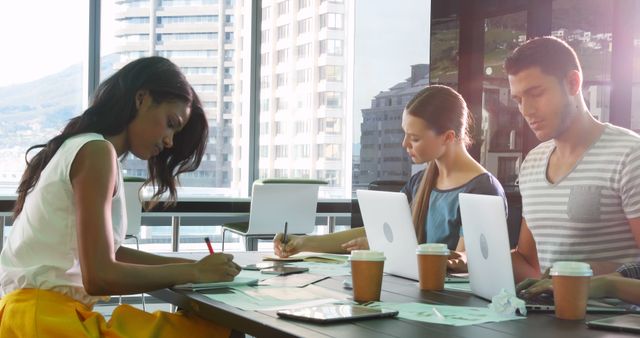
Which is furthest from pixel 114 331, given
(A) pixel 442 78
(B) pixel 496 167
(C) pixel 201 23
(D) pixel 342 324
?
(C) pixel 201 23

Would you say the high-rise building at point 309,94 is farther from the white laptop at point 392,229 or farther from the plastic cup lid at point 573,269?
the plastic cup lid at point 573,269

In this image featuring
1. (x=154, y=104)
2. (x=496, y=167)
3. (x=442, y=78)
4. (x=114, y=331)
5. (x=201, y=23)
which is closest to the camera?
(x=114, y=331)

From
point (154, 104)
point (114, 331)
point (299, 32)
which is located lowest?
point (114, 331)

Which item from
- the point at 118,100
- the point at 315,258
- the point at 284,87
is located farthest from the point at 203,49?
the point at 118,100

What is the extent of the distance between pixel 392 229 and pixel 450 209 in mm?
555

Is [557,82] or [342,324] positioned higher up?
[557,82]

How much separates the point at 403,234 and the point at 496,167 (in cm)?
238

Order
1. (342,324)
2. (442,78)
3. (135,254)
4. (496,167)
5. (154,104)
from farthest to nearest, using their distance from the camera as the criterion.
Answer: (442,78), (496,167), (135,254), (154,104), (342,324)

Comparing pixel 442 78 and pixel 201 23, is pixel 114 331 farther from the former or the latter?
pixel 201 23

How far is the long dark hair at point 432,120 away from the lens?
2746mm

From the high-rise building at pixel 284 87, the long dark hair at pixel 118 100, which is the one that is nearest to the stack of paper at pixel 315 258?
the long dark hair at pixel 118 100

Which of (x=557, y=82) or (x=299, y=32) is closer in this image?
(x=557, y=82)

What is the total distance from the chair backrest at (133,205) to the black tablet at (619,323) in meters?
3.96

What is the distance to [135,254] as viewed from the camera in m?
2.34
